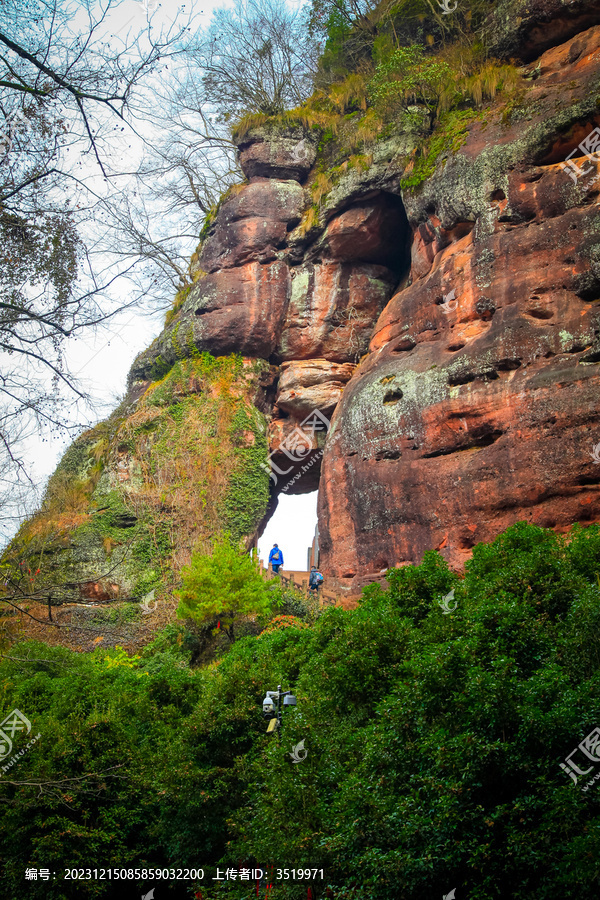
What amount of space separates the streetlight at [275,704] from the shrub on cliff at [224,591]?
6.05 meters

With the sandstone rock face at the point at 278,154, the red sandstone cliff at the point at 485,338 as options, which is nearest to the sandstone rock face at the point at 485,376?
the red sandstone cliff at the point at 485,338

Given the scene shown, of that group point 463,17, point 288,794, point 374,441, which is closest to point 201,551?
point 374,441

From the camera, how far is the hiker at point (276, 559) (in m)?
20.7

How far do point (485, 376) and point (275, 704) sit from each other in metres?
8.57

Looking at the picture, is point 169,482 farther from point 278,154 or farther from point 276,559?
point 278,154

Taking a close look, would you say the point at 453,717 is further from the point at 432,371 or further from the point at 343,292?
the point at 343,292

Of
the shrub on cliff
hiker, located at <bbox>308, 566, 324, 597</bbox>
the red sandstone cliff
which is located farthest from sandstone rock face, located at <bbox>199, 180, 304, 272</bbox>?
the shrub on cliff

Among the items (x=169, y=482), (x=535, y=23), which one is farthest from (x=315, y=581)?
(x=535, y=23)

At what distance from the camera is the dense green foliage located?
21.2ft

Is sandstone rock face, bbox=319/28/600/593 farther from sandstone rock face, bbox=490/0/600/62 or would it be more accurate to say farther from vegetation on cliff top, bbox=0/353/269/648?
vegetation on cliff top, bbox=0/353/269/648

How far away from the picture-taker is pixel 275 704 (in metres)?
9.52

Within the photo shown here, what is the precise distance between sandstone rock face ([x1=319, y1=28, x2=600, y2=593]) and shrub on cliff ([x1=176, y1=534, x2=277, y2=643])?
2093 millimetres

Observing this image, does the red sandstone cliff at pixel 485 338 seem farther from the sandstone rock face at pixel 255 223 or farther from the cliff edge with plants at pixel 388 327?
the sandstone rock face at pixel 255 223

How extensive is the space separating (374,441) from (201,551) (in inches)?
227
